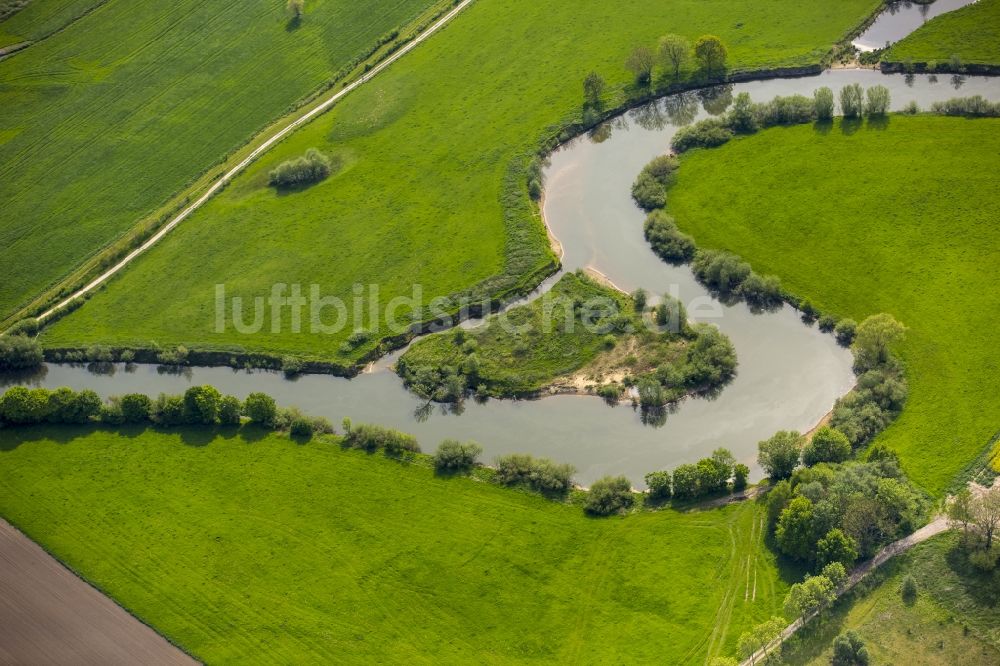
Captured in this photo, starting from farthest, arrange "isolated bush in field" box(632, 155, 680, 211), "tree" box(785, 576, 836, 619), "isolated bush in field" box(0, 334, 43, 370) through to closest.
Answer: "isolated bush in field" box(632, 155, 680, 211), "isolated bush in field" box(0, 334, 43, 370), "tree" box(785, 576, 836, 619)

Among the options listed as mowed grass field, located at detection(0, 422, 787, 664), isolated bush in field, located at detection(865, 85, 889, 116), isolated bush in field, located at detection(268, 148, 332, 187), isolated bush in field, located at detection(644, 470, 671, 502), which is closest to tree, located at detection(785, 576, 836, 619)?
mowed grass field, located at detection(0, 422, 787, 664)

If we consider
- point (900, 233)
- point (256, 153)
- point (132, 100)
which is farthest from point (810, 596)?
point (132, 100)

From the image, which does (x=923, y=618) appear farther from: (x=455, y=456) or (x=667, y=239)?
(x=667, y=239)

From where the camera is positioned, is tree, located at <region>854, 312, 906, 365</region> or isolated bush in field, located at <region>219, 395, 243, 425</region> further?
isolated bush in field, located at <region>219, 395, 243, 425</region>

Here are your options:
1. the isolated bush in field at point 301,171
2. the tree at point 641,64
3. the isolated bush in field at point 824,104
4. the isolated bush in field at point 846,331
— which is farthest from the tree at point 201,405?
the isolated bush in field at point 824,104

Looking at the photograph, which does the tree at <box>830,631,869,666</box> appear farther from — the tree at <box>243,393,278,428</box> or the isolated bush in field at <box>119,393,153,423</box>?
the isolated bush in field at <box>119,393,153,423</box>

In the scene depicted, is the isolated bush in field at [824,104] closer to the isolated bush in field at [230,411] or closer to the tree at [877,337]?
the tree at [877,337]

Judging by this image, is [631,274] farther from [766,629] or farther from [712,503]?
[766,629]
